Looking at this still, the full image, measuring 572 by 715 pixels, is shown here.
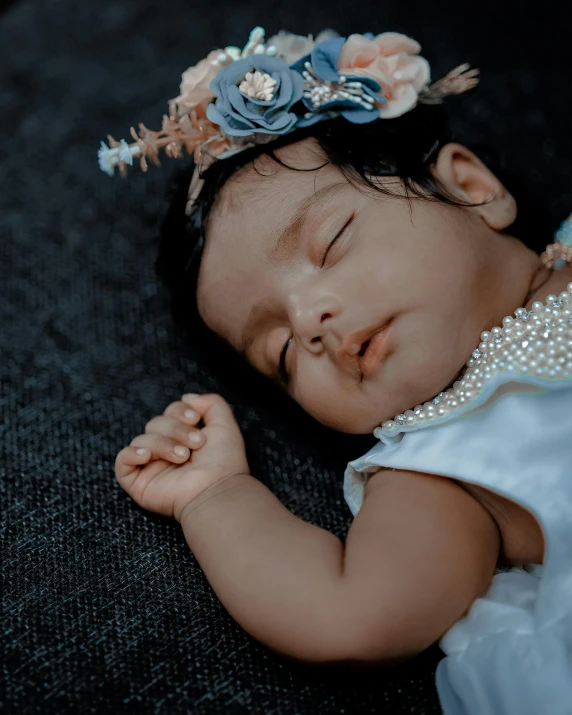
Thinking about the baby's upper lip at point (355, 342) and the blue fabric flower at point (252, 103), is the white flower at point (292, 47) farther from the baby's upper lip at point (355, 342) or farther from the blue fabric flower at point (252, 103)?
the baby's upper lip at point (355, 342)

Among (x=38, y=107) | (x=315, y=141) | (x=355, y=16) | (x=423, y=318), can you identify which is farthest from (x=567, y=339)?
(x=38, y=107)

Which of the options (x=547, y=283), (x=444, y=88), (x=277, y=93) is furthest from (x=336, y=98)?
(x=547, y=283)

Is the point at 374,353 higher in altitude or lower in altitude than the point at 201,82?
lower

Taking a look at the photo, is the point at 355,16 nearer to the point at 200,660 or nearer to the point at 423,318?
the point at 423,318

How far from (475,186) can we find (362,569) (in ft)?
2.25

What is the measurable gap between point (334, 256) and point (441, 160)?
11.6 inches

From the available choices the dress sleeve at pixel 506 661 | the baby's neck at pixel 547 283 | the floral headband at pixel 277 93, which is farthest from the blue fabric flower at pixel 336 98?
the dress sleeve at pixel 506 661

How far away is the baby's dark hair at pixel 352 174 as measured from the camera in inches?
50.9

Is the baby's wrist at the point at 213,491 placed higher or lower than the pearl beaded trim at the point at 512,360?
lower

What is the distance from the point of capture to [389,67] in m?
1.37

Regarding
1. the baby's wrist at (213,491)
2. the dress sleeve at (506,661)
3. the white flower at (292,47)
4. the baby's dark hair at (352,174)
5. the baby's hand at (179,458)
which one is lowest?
the dress sleeve at (506,661)

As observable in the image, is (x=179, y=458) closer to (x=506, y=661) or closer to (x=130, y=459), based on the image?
(x=130, y=459)

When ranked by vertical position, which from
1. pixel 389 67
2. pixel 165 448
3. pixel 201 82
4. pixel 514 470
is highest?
pixel 201 82

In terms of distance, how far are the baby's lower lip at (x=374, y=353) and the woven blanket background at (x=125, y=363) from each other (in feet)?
0.83
